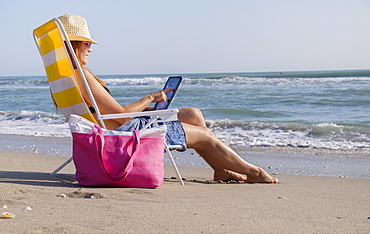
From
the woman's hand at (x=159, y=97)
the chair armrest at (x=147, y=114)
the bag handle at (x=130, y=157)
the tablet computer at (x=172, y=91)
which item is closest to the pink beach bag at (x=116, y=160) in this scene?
the bag handle at (x=130, y=157)

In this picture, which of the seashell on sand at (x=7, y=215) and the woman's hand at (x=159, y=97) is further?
the woman's hand at (x=159, y=97)

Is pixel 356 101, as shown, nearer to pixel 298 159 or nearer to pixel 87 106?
pixel 298 159

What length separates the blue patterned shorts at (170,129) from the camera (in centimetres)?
358

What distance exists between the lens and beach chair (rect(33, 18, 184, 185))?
3.40 m

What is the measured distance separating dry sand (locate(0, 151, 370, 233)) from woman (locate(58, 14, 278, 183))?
0.16m

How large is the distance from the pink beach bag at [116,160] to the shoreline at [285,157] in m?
1.93

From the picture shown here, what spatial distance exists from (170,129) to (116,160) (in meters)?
0.61

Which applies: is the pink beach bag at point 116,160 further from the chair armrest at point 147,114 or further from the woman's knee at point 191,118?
the woman's knee at point 191,118

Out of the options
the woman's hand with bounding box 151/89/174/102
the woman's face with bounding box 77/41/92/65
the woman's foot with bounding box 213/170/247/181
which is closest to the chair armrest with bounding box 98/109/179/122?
the woman's hand with bounding box 151/89/174/102

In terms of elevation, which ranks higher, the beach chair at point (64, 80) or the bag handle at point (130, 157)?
the beach chair at point (64, 80)

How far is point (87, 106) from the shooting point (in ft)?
11.4

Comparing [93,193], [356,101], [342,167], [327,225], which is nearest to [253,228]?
[327,225]

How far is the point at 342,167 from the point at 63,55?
332 centimetres

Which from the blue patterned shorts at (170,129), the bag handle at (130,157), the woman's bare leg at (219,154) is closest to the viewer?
the bag handle at (130,157)
